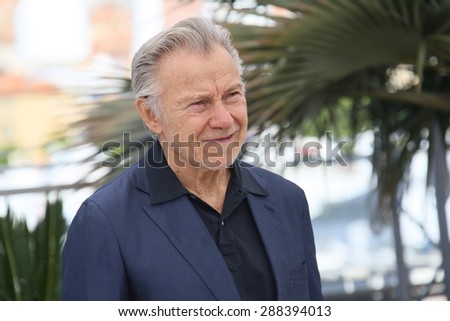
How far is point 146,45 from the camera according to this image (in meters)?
1.48

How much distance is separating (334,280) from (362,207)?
389 mm

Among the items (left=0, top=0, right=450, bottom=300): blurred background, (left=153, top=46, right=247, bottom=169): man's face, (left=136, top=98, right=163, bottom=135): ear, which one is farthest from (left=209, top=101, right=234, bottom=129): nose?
(left=0, top=0, right=450, bottom=300): blurred background

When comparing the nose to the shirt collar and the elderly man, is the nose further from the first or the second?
the shirt collar

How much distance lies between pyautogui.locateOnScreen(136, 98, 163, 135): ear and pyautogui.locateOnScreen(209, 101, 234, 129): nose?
125 millimetres

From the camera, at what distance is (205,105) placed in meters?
1.47

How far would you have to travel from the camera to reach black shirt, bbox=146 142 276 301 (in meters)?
1.49

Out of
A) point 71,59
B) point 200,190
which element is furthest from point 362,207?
point 71,59

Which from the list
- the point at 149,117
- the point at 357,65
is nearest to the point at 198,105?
the point at 149,117

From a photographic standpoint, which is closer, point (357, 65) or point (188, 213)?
point (188, 213)

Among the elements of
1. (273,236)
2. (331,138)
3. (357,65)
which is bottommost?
(331,138)

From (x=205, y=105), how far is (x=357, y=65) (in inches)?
69.1

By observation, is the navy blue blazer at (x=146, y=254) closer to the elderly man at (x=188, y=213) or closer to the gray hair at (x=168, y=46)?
the elderly man at (x=188, y=213)

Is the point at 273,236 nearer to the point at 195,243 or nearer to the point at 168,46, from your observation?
the point at 195,243
